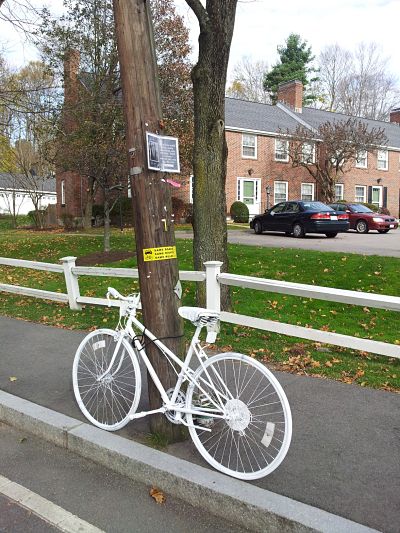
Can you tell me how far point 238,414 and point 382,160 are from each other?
3910 cm

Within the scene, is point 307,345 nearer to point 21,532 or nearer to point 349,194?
point 21,532

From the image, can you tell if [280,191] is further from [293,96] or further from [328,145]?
[293,96]

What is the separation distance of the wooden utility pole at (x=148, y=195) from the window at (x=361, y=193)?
118 ft

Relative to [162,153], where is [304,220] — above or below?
below

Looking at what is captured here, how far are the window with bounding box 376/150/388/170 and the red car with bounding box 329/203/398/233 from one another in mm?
16457

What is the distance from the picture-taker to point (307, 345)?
20.8ft

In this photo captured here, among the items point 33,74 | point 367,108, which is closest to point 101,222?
point 33,74

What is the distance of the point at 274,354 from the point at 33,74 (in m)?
23.8

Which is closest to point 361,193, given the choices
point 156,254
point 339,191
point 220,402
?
point 339,191

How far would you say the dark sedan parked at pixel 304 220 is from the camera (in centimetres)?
1952

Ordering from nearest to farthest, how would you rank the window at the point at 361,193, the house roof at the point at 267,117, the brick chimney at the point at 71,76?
the brick chimney at the point at 71,76
the house roof at the point at 267,117
the window at the point at 361,193

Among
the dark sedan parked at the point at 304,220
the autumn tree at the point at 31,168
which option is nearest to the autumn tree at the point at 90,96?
the dark sedan parked at the point at 304,220

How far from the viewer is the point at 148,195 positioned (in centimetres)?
373

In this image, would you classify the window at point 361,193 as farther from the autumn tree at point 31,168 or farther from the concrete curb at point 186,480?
the concrete curb at point 186,480
